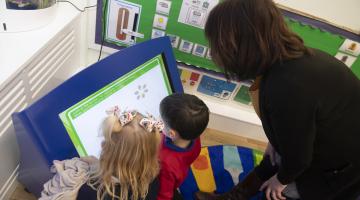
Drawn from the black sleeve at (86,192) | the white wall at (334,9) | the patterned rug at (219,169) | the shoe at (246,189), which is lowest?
the patterned rug at (219,169)

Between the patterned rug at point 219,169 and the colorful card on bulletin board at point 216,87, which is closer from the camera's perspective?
the patterned rug at point 219,169

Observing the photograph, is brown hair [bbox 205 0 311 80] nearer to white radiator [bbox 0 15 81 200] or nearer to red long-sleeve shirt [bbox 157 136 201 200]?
red long-sleeve shirt [bbox 157 136 201 200]

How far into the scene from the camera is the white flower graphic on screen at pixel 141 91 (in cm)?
127

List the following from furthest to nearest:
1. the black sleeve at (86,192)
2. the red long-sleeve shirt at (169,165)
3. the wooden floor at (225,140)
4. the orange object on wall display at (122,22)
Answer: the wooden floor at (225,140)
the orange object on wall display at (122,22)
the red long-sleeve shirt at (169,165)
the black sleeve at (86,192)

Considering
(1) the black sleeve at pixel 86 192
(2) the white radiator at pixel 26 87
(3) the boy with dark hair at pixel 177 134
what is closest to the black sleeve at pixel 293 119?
(3) the boy with dark hair at pixel 177 134

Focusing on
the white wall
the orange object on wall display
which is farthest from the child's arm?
the white wall

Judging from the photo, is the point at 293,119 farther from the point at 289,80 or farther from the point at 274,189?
the point at 274,189

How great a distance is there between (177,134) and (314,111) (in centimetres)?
42

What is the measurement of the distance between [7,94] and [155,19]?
739mm

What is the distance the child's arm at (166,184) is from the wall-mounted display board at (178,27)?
2.02 ft

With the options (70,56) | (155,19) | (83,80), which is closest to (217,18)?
(83,80)

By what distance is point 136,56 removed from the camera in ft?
Answer: 4.01

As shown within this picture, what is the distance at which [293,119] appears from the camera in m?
0.74

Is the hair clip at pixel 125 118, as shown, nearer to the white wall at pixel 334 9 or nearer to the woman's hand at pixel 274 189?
the woman's hand at pixel 274 189
